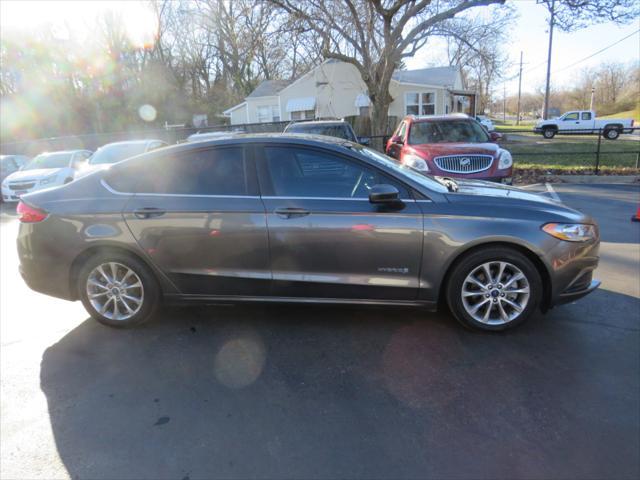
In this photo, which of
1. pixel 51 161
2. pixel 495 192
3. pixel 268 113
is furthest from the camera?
pixel 268 113

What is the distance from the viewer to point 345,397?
2.92m

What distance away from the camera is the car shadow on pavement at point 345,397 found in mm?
2387

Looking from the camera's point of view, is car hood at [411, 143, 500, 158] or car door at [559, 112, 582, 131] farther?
car door at [559, 112, 582, 131]

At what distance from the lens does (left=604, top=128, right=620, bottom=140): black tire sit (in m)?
27.3

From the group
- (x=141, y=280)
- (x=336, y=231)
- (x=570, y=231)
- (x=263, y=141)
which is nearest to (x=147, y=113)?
(x=141, y=280)

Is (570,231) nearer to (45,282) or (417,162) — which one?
(45,282)

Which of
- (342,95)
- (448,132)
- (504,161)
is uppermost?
(342,95)

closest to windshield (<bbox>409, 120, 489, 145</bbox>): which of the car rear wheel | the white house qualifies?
the white house

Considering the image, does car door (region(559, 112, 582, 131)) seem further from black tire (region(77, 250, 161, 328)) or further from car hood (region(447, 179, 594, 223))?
black tire (region(77, 250, 161, 328))

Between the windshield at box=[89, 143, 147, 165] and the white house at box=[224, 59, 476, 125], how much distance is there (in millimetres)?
16293

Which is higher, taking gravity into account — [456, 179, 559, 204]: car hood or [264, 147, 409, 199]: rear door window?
[264, 147, 409, 199]: rear door window

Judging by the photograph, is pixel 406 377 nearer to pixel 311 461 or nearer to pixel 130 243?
pixel 311 461

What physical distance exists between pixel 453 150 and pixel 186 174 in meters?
5.99

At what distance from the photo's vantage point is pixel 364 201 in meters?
3.55
